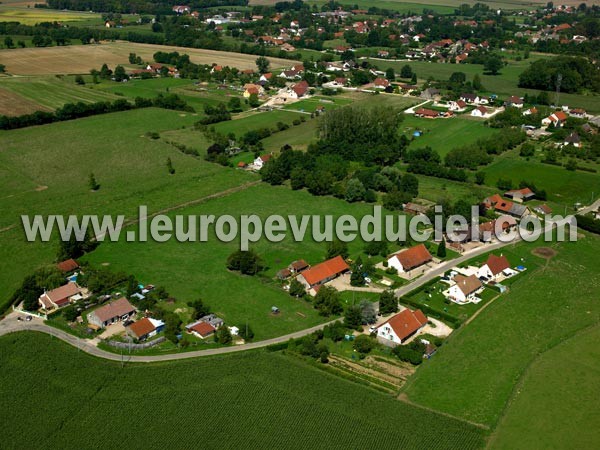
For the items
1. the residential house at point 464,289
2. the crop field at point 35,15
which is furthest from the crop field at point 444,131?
the crop field at point 35,15

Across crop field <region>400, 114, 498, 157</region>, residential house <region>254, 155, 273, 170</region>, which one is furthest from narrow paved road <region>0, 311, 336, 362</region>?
crop field <region>400, 114, 498, 157</region>

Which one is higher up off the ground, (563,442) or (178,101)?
(178,101)

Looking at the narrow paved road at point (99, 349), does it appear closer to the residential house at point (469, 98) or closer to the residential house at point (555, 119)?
the residential house at point (555, 119)

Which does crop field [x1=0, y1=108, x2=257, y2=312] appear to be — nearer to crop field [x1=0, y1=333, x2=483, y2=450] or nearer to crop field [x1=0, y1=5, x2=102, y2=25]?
crop field [x1=0, y1=333, x2=483, y2=450]

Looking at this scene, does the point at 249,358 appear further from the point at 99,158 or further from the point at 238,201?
the point at 99,158

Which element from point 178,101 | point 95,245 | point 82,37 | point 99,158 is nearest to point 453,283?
point 95,245

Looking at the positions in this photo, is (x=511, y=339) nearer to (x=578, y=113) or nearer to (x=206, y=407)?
(x=206, y=407)
